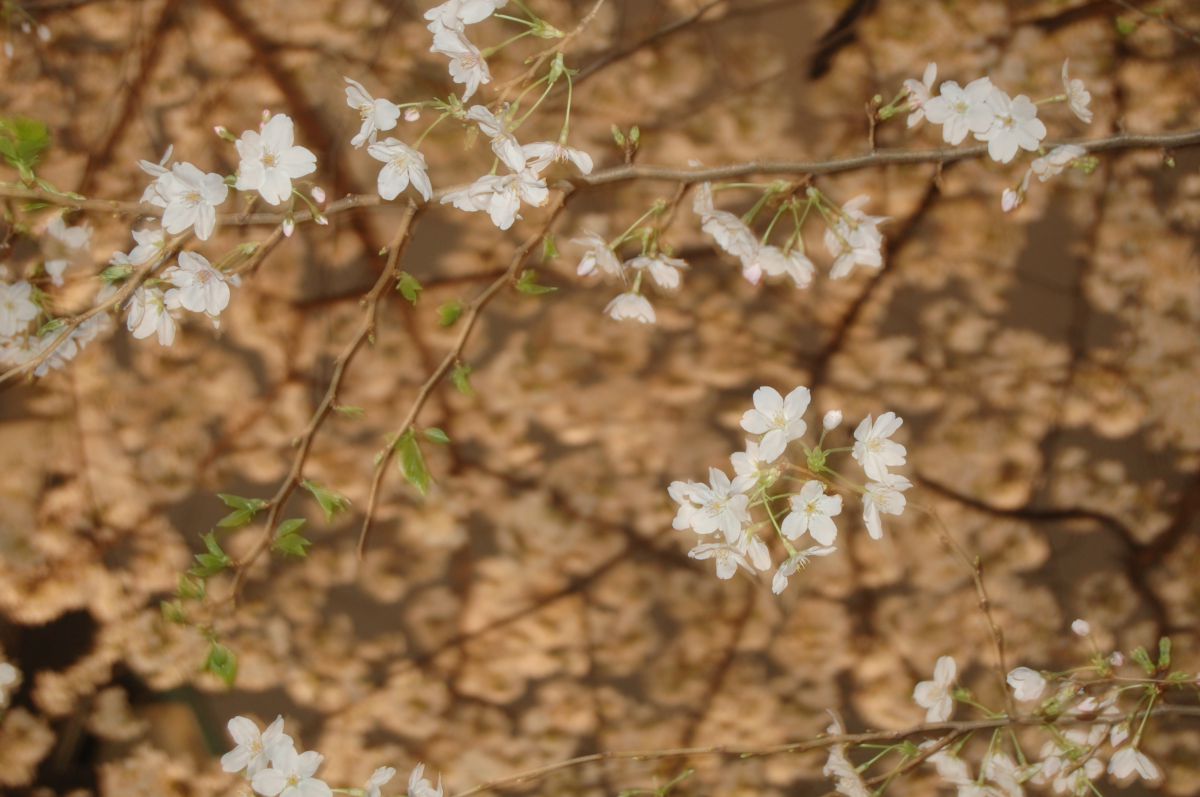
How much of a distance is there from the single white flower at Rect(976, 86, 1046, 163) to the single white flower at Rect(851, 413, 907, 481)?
13.1 inches

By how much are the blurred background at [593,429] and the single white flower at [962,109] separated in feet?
2.31

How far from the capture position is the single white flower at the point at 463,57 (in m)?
1.01

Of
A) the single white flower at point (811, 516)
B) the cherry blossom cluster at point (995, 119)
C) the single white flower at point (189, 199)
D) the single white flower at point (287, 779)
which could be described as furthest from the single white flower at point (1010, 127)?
the single white flower at point (287, 779)

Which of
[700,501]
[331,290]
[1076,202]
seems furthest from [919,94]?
[331,290]

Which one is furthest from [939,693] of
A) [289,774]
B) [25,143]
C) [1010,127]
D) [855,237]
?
[25,143]

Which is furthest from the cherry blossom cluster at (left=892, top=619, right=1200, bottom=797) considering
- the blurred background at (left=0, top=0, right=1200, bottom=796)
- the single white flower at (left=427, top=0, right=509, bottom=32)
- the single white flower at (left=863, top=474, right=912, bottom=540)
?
the single white flower at (left=427, top=0, right=509, bottom=32)

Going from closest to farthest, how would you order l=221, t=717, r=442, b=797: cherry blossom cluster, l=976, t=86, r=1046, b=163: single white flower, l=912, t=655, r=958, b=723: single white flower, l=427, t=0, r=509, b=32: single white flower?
l=427, t=0, r=509, b=32: single white flower
l=976, t=86, r=1046, b=163: single white flower
l=221, t=717, r=442, b=797: cherry blossom cluster
l=912, t=655, r=958, b=723: single white flower

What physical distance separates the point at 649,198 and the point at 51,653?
1432 mm

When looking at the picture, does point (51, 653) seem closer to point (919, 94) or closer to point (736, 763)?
point (736, 763)

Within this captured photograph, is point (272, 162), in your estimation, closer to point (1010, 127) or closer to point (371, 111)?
point (371, 111)

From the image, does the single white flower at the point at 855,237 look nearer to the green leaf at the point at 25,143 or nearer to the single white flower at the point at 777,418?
the single white flower at the point at 777,418

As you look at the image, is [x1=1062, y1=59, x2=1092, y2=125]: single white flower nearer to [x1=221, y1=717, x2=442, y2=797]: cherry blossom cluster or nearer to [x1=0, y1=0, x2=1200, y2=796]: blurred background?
[x1=0, y1=0, x2=1200, y2=796]: blurred background

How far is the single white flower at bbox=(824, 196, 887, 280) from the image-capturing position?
1.20 m

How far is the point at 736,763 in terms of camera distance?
1.84 meters
